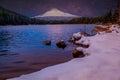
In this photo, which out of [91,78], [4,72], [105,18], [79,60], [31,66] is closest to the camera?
[91,78]

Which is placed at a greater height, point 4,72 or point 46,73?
point 46,73

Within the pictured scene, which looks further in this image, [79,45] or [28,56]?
[79,45]

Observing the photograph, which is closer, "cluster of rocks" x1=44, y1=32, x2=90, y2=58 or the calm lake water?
the calm lake water

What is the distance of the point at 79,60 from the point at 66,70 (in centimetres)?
110

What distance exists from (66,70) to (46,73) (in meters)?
0.59

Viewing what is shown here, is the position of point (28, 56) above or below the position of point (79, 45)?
below

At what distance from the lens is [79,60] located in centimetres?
812

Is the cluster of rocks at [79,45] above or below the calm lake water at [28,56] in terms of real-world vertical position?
above

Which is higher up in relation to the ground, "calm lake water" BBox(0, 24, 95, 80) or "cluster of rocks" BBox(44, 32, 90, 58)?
"cluster of rocks" BBox(44, 32, 90, 58)

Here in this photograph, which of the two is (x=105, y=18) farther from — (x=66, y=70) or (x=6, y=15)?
(x=66, y=70)

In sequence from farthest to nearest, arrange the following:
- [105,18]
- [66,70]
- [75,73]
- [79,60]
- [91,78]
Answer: [105,18] → [79,60] → [66,70] → [75,73] → [91,78]

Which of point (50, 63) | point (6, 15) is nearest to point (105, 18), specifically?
point (6, 15)

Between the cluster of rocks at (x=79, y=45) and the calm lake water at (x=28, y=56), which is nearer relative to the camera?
the calm lake water at (x=28, y=56)

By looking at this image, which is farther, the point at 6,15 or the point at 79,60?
the point at 6,15
